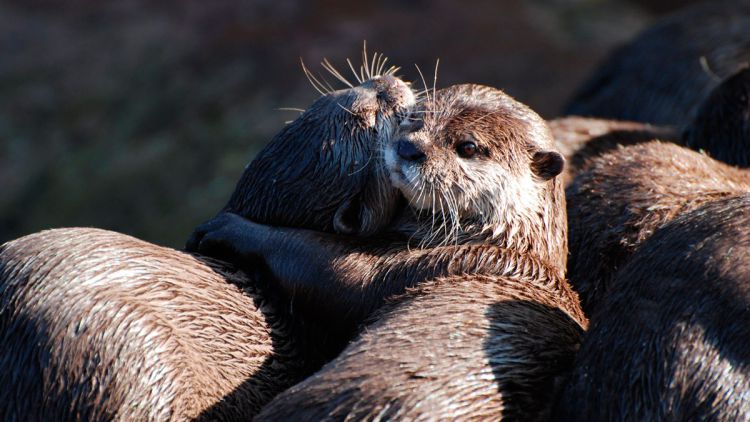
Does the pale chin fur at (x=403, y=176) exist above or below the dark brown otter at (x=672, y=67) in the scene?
below

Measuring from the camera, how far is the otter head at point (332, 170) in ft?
14.9

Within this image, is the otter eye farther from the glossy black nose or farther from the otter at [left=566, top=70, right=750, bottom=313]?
the otter at [left=566, top=70, right=750, bottom=313]

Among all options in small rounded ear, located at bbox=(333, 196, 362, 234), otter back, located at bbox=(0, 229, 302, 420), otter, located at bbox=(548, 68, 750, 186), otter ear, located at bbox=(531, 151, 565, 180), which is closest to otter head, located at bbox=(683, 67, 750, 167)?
otter, located at bbox=(548, 68, 750, 186)

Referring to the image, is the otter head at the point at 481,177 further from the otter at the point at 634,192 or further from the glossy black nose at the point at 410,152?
the otter at the point at 634,192

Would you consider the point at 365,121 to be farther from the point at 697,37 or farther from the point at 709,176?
the point at 697,37

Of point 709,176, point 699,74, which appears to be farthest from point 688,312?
point 699,74

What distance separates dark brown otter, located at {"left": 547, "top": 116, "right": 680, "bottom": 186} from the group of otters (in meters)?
0.54

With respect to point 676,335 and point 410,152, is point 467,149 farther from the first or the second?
point 676,335

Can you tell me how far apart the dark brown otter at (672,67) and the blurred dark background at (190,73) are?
3485mm

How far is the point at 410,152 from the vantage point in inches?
171

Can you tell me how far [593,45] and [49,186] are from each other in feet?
20.7

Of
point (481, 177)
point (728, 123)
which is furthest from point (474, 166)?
point (728, 123)

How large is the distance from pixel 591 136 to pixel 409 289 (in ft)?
8.83

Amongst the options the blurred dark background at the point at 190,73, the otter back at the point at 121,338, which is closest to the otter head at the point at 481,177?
the otter back at the point at 121,338
